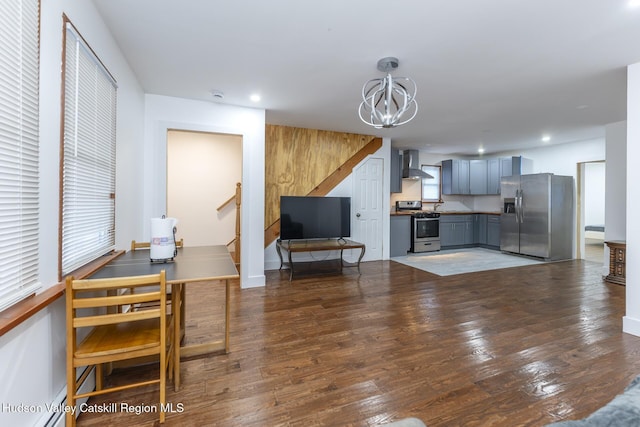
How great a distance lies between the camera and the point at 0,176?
1.08m

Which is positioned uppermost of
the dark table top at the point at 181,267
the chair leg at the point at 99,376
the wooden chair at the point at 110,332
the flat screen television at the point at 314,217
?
the flat screen television at the point at 314,217

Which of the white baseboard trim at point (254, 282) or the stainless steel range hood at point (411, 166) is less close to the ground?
the stainless steel range hood at point (411, 166)

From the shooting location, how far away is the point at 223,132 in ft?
12.6

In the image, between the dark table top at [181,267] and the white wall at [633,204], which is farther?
the white wall at [633,204]

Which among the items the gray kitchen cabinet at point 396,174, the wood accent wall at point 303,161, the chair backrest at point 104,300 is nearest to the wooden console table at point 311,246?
the wood accent wall at point 303,161

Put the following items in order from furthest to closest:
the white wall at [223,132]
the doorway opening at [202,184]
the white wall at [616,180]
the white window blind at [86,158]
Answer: the doorway opening at [202,184] → the white wall at [616,180] → the white wall at [223,132] → the white window blind at [86,158]

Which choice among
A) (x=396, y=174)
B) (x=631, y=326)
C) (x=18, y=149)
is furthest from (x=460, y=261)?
(x=18, y=149)

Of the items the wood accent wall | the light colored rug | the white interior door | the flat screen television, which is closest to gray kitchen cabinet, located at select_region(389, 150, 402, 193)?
the white interior door

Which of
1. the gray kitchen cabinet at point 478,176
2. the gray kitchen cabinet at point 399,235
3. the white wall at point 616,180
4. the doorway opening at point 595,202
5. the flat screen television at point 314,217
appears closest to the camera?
the white wall at point 616,180

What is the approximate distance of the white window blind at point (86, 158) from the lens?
162 cm

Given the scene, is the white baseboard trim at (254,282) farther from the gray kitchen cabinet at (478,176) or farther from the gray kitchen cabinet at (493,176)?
the gray kitchen cabinet at (493,176)

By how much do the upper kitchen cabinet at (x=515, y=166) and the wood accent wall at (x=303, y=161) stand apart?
3775mm

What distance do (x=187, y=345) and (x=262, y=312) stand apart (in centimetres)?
88

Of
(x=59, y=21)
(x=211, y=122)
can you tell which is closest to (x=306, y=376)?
(x=59, y=21)
